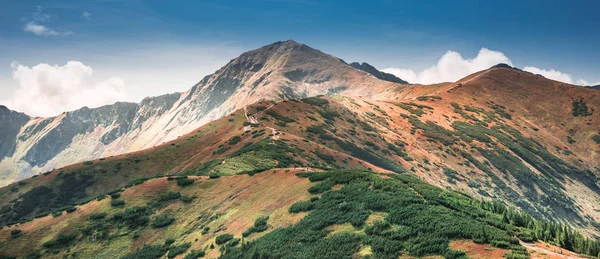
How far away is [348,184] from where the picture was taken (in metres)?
43.5

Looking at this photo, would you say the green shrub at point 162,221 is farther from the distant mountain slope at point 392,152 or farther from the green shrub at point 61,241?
the distant mountain slope at point 392,152

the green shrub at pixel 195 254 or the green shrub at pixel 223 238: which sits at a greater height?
the green shrub at pixel 223 238

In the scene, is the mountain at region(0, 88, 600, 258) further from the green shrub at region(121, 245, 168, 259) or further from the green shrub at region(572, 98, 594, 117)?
the green shrub at region(572, 98, 594, 117)

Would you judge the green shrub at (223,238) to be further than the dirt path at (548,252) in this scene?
Yes

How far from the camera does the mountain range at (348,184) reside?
107 feet

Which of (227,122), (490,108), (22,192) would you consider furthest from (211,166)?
(490,108)

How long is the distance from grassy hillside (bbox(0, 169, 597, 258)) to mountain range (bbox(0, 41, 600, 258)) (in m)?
0.19

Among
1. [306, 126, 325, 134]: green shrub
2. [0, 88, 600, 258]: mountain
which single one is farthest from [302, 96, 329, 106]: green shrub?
[306, 126, 325, 134]: green shrub

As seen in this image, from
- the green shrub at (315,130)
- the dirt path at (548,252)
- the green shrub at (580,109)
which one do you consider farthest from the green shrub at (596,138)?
the dirt path at (548,252)

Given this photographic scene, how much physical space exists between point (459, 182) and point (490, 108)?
97.4 m

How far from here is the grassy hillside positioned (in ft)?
97.0

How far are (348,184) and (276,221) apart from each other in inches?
376

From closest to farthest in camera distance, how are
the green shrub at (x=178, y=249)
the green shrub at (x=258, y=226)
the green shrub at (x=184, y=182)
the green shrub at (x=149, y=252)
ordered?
the green shrub at (x=258, y=226)
the green shrub at (x=178, y=249)
the green shrub at (x=149, y=252)
the green shrub at (x=184, y=182)

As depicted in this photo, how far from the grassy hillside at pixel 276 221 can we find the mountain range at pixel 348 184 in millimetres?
192
